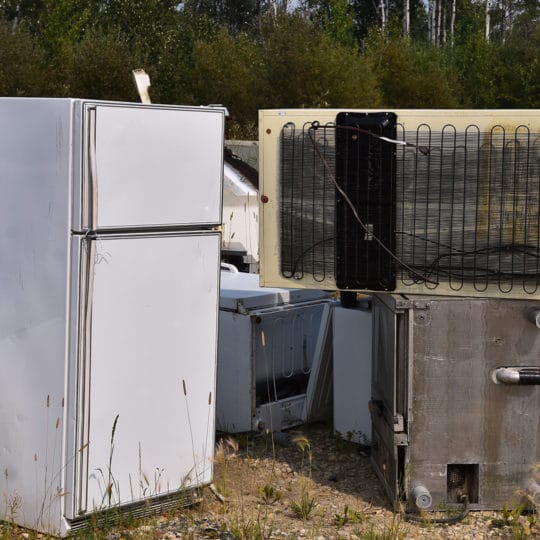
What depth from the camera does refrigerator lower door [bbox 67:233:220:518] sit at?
12.4ft

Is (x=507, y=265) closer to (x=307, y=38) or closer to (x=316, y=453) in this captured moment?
(x=316, y=453)

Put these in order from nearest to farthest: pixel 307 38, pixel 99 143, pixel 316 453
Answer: pixel 99 143, pixel 316 453, pixel 307 38

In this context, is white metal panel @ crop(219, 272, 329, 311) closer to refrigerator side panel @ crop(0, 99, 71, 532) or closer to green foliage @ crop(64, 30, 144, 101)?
refrigerator side panel @ crop(0, 99, 71, 532)

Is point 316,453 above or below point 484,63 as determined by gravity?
below

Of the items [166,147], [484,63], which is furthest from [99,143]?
[484,63]

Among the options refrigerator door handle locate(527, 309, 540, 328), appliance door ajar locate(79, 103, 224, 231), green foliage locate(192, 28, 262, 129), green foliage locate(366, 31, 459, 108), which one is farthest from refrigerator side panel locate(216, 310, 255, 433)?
green foliage locate(366, 31, 459, 108)

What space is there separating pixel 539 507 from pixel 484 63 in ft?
85.4

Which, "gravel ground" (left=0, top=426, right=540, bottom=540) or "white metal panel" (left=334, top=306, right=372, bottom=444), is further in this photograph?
"white metal panel" (left=334, top=306, right=372, bottom=444)

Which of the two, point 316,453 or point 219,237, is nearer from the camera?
point 219,237

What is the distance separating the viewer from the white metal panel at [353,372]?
16.7 ft

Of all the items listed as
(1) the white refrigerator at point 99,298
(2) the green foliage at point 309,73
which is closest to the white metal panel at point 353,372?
(1) the white refrigerator at point 99,298

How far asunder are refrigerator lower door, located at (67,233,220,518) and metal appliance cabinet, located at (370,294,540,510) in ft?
2.81

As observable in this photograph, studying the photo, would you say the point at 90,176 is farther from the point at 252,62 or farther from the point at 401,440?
the point at 252,62

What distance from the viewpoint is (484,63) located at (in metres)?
28.5
